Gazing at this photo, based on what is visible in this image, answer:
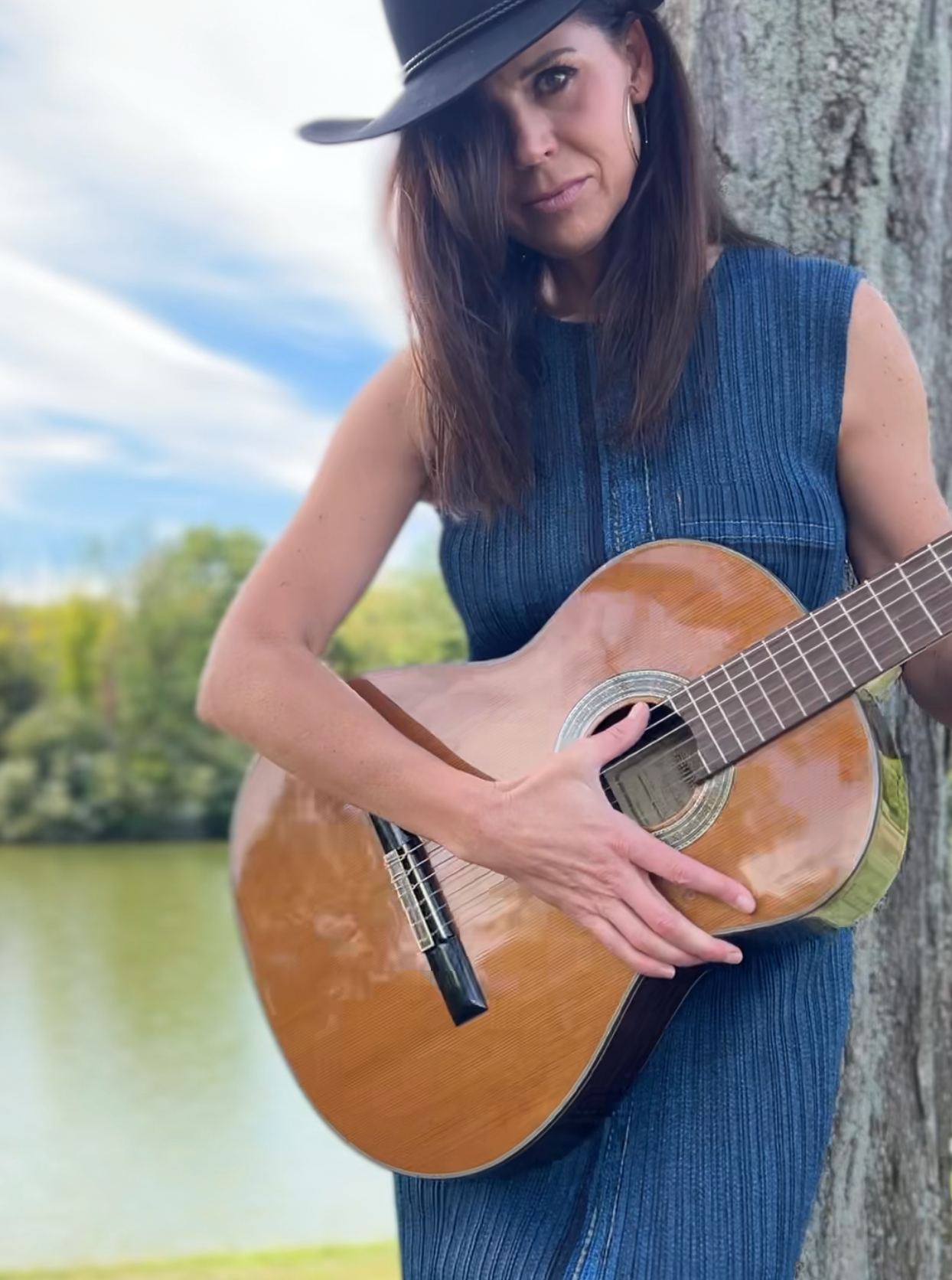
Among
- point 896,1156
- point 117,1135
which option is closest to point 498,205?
point 896,1156

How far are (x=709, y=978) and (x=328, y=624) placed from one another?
645 mm

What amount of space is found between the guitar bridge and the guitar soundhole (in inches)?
10.5

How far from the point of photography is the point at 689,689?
4.65 ft

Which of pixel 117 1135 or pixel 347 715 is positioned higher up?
pixel 347 715

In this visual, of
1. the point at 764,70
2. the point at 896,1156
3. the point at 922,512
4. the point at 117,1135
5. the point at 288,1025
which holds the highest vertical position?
the point at 764,70

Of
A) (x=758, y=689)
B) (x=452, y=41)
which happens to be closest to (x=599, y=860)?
(x=758, y=689)

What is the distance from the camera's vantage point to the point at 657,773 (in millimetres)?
1448

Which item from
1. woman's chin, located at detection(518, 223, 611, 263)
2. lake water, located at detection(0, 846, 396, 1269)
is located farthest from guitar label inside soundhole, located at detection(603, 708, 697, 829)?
lake water, located at detection(0, 846, 396, 1269)

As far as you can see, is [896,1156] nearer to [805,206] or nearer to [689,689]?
[689,689]

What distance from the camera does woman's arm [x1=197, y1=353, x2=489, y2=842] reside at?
1.59m

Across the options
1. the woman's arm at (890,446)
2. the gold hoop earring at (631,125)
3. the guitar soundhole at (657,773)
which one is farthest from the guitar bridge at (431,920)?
the gold hoop earring at (631,125)

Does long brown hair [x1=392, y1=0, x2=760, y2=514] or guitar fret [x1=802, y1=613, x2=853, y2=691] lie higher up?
long brown hair [x1=392, y1=0, x2=760, y2=514]

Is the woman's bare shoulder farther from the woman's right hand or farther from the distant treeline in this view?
the distant treeline

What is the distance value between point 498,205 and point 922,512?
0.62 metres
